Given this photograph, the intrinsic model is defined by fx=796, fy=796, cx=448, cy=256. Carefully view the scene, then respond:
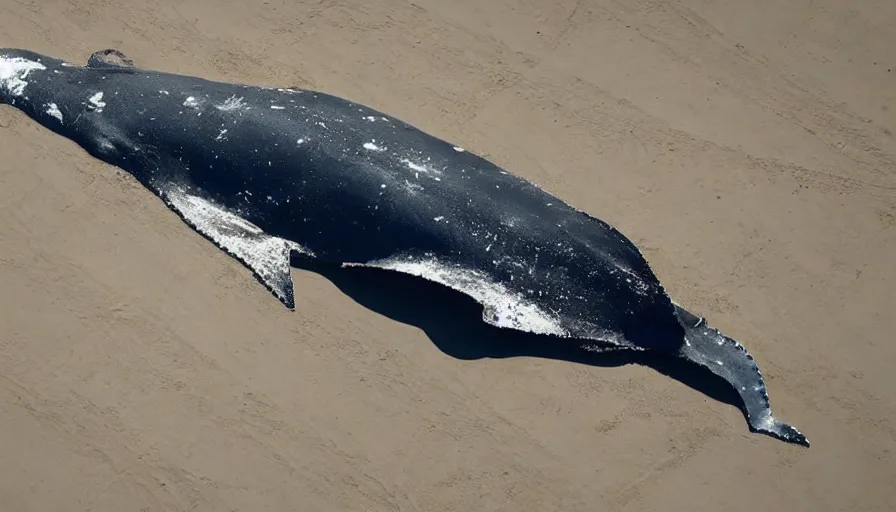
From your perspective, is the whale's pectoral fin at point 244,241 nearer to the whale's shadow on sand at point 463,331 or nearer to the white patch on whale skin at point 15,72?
the whale's shadow on sand at point 463,331

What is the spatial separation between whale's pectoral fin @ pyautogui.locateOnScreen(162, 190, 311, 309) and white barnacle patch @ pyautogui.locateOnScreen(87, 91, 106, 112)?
1.14 meters

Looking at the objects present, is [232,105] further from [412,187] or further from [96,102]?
[412,187]

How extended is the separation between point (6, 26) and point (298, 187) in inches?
150

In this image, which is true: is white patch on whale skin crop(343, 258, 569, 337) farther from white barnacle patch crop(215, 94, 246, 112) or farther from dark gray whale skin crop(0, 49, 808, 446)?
white barnacle patch crop(215, 94, 246, 112)

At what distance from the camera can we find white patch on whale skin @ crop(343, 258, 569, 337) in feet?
21.0

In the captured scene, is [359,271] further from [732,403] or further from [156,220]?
[732,403]

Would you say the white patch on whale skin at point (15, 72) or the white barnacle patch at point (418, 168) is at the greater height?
the white barnacle patch at point (418, 168)

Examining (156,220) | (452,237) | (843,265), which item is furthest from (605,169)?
(156,220)

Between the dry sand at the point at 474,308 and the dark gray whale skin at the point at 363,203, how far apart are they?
25 cm

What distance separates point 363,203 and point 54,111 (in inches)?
127

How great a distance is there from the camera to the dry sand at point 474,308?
6.22 meters

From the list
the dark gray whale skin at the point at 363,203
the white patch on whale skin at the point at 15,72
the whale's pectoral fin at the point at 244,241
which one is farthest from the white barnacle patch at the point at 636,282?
the white patch on whale skin at the point at 15,72

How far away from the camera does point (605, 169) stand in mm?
7336

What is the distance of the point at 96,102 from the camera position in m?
7.45
